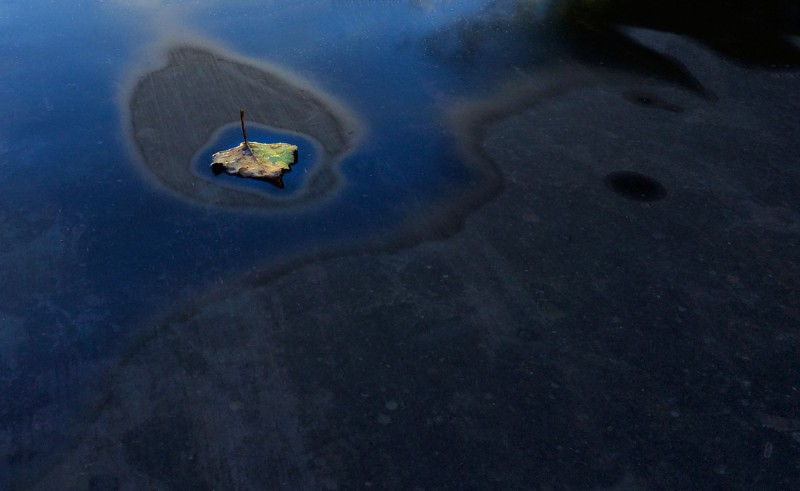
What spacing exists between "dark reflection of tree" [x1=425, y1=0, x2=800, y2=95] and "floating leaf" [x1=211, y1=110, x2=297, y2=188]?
3326mm

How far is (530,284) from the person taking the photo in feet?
20.1

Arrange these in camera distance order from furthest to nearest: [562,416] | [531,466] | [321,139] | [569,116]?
[569,116], [321,139], [562,416], [531,466]

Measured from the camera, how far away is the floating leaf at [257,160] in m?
7.35

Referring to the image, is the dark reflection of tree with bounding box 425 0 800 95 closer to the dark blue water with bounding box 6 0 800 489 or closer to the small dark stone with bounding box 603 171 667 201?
the dark blue water with bounding box 6 0 800 489

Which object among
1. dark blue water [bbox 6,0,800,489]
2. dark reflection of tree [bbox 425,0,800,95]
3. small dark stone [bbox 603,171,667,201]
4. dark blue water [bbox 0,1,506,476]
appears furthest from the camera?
dark reflection of tree [bbox 425,0,800,95]

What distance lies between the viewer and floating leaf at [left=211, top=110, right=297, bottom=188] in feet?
24.1

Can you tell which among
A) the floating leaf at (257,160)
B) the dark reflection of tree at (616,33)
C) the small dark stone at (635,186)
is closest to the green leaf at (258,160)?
the floating leaf at (257,160)

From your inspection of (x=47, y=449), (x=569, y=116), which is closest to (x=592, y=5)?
(x=569, y=116)

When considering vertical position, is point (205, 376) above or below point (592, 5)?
below

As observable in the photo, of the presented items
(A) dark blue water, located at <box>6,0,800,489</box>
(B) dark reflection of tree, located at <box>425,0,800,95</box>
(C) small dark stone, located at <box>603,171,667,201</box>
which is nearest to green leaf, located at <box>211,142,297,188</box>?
(A) dark blue water, located at <box>6,0,800,489</box>

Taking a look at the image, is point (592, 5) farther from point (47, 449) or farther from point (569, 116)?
point (47, 449)

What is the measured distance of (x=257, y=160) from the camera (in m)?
7.52

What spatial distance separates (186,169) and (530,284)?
3.89 m

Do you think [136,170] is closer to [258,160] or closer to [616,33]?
[258,160]
